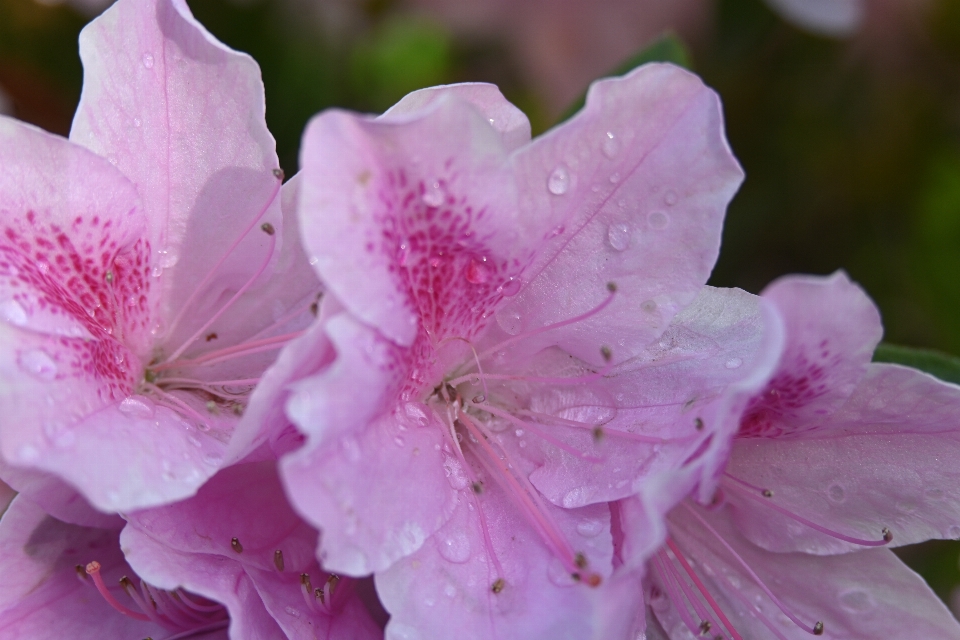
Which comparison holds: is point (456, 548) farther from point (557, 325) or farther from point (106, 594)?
point (106, 594)

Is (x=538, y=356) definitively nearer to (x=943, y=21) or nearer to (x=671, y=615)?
(x=671, y=615)

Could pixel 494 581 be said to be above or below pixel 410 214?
below

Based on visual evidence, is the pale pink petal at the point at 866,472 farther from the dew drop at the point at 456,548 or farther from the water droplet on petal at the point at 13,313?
the water droplet on petal at the point at 13,313

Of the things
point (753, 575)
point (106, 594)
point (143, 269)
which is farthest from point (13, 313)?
point (753, 575)

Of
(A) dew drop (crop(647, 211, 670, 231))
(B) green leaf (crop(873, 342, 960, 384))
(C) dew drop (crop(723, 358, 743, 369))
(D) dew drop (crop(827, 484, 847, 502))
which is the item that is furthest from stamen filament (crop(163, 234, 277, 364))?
(B) green leaf (crop(873, 342, 960, 384))

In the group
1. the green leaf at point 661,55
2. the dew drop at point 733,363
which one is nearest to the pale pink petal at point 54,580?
the dew drop at point 733,363

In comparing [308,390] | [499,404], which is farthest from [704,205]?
[308,390]
